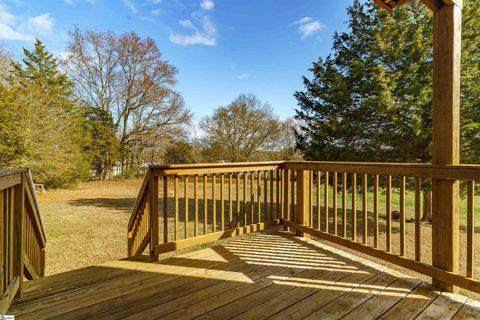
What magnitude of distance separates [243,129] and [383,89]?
1021 centimetres

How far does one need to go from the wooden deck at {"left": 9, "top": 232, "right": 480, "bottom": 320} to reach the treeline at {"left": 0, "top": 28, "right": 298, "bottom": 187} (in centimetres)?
1127

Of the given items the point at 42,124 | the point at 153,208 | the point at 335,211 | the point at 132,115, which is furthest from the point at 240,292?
the point at 132,115

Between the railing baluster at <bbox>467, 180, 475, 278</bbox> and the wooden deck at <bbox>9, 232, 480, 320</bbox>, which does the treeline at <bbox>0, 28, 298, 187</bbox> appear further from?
the railing baluster at <bbox>467, 180, 475, 278</bbox>

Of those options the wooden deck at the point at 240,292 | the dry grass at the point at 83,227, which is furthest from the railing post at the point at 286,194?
the dry grass at the point at 83,227

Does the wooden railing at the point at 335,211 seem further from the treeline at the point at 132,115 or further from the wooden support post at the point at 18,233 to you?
the treeline at the point at 132,115

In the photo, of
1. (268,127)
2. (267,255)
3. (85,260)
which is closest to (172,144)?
(268,127)

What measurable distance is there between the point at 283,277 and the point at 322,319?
0.58 m

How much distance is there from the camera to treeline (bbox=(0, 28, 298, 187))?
13117 mm

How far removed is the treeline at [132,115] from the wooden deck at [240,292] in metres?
11.3

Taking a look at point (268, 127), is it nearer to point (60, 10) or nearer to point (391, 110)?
point (391, 110)

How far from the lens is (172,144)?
16.2 meters

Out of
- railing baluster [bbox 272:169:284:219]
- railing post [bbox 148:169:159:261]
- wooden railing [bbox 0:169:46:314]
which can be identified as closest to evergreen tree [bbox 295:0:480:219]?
railing baluster [bbox 272:169:284:219]

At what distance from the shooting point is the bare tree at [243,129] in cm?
1534

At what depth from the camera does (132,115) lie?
16.0 metres
